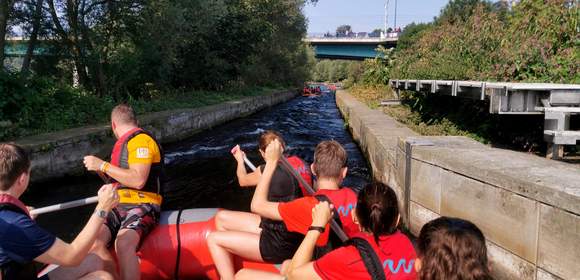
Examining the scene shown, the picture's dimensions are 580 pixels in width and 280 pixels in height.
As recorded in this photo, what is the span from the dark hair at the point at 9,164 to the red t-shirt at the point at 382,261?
184 cm

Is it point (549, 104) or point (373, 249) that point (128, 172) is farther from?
point (549, 104)

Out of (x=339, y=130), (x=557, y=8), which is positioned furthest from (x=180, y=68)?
(x=557, y=8)

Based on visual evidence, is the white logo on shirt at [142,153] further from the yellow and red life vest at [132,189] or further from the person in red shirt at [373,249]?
the person in red shirt at [373,249]

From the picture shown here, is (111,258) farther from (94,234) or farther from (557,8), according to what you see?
(557,8)

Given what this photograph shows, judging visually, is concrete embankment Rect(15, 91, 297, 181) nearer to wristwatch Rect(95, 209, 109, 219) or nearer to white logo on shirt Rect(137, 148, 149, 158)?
white logo on shirt Rect(137, 148, 149, 158)

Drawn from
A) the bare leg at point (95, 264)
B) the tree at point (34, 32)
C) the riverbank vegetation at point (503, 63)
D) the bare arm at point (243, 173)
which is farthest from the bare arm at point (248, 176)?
the tree at point (34, 32)

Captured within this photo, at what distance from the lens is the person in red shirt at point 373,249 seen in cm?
232

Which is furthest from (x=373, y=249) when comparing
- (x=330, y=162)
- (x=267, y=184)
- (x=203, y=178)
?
(x=203, y=178)

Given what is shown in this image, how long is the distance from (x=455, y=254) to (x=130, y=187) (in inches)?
109

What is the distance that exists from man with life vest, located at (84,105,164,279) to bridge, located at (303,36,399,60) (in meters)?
42.1

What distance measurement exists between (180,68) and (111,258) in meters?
17.4

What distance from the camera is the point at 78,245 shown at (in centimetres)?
253

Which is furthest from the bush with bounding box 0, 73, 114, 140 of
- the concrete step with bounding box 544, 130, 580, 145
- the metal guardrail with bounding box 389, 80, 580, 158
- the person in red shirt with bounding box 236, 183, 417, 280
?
the concrete step with bounding box 544, 130, 580, 145

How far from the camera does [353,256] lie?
2.36m
